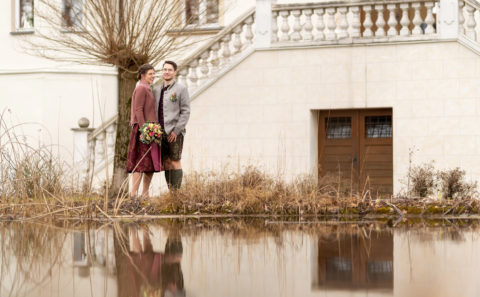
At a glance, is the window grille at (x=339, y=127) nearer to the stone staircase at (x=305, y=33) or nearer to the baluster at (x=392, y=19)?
the stone staircase at (x=305, y=33)

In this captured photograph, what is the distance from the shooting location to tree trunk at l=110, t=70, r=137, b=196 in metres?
18.7

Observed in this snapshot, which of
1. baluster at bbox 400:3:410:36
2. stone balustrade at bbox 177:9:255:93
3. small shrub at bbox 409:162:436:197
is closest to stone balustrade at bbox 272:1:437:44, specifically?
baluster at bbox 400:3:410:36

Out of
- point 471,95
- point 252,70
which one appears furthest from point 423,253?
point 252,70

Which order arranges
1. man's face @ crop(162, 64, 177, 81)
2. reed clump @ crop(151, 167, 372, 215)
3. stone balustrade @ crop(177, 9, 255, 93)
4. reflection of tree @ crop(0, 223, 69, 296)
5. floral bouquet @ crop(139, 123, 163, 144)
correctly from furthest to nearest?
1. stone balustrade @ crop(177, 9, 255, 93)
2. man's face @ crop(162, 64, 177, 81)
3. floral bouquet @ crop(139, 123, 163, 144)
4. reed clump @ crop(151, 167, 372, 215)
5. reflection of tree @ crop(0, 223, 69, 296)

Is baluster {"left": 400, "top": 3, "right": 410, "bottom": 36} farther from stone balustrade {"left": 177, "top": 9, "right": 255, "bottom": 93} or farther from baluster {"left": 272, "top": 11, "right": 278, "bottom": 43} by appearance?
stone balustrade {"left": 177, "top": 9, "right": 255, "bottom": 93}

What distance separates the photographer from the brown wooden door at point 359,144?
1909 centimetres

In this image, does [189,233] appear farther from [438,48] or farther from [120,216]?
Answer: [438,48]

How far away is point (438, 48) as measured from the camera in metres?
18.3

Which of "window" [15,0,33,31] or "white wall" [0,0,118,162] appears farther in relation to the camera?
"window" [15,0,33,31]

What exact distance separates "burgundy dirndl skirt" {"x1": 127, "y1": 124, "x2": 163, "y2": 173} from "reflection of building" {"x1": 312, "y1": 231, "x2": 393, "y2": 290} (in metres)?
5.07

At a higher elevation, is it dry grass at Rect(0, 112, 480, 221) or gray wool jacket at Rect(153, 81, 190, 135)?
gray wool jacket at Rect(153, 81, 190, 135)

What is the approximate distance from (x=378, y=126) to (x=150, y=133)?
22.3 ft

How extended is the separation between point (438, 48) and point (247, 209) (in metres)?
7.24

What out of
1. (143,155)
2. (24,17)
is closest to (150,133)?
(143,155)
